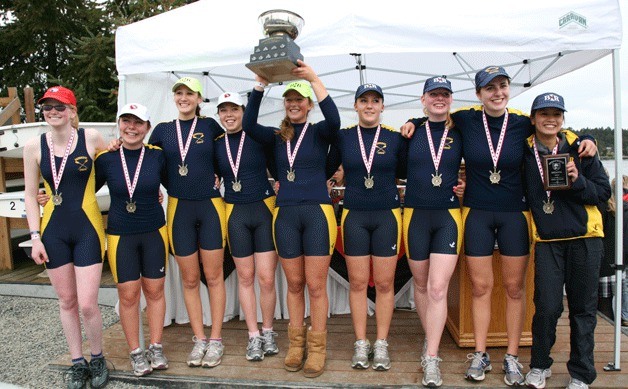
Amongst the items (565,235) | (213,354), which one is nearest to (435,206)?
(565,235)

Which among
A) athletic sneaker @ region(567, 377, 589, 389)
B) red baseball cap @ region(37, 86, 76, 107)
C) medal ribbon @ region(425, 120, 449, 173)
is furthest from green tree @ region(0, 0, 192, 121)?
athletic sneaker @ region(567, 377, 589, 389)

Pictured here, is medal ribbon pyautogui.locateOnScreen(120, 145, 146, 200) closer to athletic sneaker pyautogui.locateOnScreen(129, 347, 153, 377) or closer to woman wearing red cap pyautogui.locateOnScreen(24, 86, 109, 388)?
woman wearing red cap pyautogui.locateOnScreen(24, 86, 109, 388)

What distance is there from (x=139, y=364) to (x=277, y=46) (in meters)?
2.40

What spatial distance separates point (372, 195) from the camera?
289cm

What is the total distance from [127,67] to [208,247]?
1.57m

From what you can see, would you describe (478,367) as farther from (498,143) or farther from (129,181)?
(129,181)

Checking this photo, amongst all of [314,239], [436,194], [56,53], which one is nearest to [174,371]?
[314,239]

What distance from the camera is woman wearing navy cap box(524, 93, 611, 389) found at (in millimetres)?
2586

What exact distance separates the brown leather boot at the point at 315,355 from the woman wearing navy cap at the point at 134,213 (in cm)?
114

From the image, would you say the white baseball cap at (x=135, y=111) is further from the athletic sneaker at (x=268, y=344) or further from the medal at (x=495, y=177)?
the medal at (x=495, y=177)

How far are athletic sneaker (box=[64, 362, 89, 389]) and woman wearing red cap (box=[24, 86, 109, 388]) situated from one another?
1.37ft

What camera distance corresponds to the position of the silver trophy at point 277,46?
8.52 ft

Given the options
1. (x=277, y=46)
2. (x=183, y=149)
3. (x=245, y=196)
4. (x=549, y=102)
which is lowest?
(x=245, y=196)

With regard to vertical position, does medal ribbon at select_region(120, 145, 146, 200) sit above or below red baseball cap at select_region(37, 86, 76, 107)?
below
